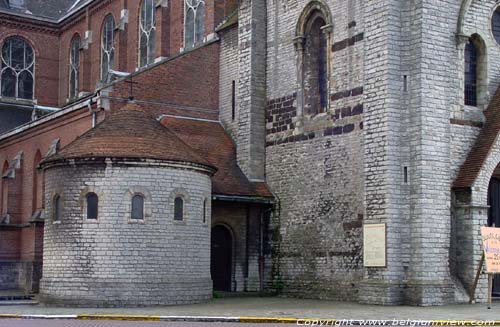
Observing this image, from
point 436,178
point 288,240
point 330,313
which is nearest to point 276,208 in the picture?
point 288,240

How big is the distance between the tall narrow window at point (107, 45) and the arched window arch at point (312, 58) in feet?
57.3

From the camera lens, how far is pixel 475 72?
91.9ft

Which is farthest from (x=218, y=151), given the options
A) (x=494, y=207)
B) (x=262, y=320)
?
(x=262, y=320)

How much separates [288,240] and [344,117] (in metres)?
5.11

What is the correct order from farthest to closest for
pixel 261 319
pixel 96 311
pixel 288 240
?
1. pixel 288 240
2. pixel 96 311
3. pixel 261 319

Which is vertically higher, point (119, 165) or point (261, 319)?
point (119, 165)

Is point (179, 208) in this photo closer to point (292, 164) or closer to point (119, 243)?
point (119, 243)

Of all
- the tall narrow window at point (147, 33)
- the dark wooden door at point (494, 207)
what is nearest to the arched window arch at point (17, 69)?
the tall narrow window at point (147, 33)

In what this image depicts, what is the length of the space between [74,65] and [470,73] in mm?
29132

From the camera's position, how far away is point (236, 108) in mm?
32688

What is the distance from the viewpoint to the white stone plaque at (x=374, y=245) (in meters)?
25.5

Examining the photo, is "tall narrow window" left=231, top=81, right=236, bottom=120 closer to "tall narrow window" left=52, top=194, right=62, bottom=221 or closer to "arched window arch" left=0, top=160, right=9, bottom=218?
"tall narrow window" left=52, top=194, right=62, bottom=221

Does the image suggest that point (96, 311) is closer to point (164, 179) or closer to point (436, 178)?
point (164, 179)

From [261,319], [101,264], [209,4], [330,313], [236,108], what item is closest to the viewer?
[261,319]
